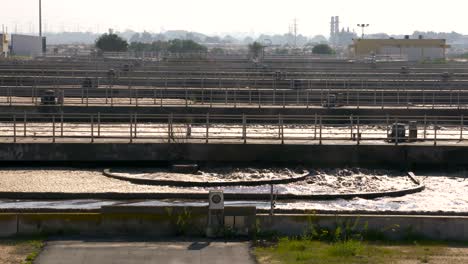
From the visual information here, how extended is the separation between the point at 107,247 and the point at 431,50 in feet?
289

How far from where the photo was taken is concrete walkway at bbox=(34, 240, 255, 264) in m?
16.5

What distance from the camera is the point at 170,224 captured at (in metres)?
18.5

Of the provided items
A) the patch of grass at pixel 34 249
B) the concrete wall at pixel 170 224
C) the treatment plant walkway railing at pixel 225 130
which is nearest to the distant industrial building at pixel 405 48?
the treatment plant walkway railing at pixel 225 130

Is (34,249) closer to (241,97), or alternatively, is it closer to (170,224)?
(170,224)

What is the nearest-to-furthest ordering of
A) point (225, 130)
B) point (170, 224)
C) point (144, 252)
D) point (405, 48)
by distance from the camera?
1. point (144, 252)
2. point (170, 224)
3. point (225, 130)
4. point (405, 48)

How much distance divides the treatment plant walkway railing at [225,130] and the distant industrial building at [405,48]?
199ft

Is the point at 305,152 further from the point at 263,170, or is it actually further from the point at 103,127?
the point at 103,127

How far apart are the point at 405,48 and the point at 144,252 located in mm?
87650

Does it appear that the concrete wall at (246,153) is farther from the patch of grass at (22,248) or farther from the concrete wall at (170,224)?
the patch of grass at (22,248)

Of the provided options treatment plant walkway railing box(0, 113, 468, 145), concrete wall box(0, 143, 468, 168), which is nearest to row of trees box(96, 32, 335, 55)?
treatment plant walkway railing box(0, 113, 468, 145)

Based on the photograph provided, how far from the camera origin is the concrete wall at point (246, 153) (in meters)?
28.5

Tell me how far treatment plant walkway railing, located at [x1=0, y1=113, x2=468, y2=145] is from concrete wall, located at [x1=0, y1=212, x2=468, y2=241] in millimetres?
10760

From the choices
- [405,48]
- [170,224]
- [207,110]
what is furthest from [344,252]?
[405,48]

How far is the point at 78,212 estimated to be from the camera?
19.0 meters
